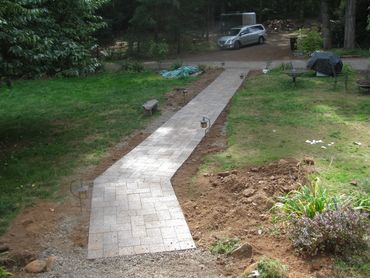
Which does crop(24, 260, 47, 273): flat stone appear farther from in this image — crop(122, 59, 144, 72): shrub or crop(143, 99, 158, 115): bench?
crop(122, 59, 144, 72): shrub

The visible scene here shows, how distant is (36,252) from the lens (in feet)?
19.6

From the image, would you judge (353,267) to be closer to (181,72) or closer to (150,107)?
(150,107)

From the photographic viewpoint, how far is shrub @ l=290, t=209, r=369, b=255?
536 cm

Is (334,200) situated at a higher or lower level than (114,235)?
higher

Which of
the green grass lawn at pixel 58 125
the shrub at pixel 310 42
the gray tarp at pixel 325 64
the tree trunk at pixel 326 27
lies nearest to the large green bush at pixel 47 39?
the green grass lawn at pixel 58 125

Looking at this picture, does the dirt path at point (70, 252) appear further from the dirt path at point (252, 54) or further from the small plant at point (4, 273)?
the dirt path at point (252, 54)

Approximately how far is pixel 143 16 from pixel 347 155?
21.3 metres

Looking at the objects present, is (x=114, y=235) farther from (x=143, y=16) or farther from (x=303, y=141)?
(x=143, y=16)

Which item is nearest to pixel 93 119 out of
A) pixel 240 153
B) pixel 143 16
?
pixel 240 153

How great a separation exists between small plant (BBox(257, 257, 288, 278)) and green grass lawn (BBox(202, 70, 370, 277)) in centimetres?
74

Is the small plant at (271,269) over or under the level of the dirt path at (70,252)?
over

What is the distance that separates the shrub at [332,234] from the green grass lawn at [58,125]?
427 centimetres

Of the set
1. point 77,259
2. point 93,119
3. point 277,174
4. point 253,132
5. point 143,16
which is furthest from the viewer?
point 143,16

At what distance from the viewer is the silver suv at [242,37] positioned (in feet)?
101
